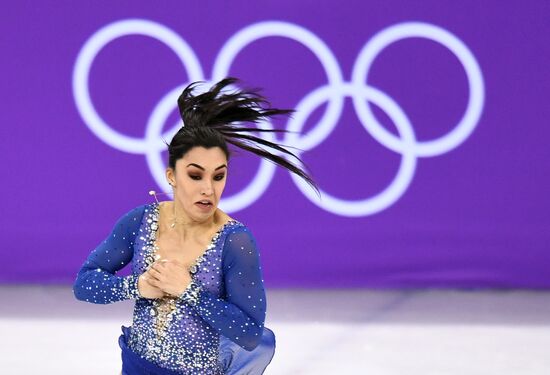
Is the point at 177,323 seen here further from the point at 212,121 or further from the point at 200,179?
the point at 212,121

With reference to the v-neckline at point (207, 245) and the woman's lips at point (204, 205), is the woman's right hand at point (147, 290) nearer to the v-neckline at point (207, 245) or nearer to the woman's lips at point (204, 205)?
the v-neckline at point (207, 245)

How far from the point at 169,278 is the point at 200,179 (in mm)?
274

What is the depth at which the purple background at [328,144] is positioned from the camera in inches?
221

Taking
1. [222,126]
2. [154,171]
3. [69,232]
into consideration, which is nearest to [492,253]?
[154,171]

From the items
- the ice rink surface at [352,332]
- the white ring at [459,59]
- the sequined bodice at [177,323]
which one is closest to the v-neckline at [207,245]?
the sequined bodice at [177,323]

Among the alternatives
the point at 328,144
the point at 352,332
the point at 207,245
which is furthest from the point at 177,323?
the point at 328,144

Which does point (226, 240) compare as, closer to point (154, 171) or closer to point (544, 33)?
point (154, 171)

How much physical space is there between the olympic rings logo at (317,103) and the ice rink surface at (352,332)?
0.62 meters

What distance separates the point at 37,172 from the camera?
579 cm

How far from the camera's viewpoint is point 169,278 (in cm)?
249

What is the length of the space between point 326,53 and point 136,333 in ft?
10.7

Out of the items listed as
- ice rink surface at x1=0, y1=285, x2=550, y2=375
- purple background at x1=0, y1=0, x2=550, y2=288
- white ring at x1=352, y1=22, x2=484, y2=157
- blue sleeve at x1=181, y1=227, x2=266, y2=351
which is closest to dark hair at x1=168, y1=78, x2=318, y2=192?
blue sleeve at x1=181, y1=227, x2=266, y2=351

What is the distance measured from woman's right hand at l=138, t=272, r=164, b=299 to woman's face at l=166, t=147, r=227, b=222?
0.21 m

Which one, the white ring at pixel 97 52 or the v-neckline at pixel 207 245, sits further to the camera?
the white ring at pixel 97 52
